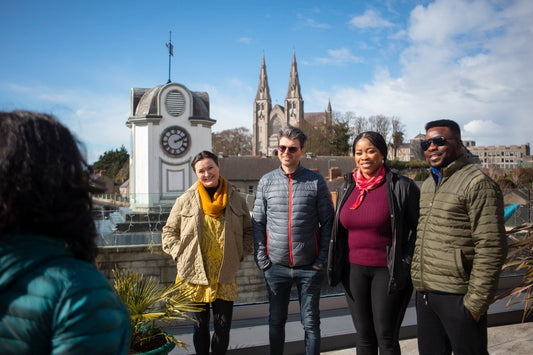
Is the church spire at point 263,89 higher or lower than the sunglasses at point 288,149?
higher

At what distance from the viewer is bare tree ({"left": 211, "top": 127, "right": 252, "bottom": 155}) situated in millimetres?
60844

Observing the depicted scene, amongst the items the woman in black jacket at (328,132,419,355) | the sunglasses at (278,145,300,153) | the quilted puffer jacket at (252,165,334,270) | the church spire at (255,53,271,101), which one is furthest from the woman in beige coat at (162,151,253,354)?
the church spire at (255,53,271,101)

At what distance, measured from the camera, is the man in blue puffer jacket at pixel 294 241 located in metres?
3.12

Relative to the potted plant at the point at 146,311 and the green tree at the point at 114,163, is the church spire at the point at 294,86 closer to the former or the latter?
the green tree at the point at 114,163

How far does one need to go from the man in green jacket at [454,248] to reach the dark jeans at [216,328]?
1428 millimetres

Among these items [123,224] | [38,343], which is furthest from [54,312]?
[123,224]

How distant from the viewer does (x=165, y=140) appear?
11.4 m

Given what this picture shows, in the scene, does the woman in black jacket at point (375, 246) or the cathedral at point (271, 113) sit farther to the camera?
the cathedral at point (271, 113)

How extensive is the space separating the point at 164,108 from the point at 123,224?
3352 mm

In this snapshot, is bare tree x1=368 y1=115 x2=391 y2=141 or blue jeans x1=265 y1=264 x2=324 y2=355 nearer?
blue jeans x1=265 y1=264 x2=324 y2=355

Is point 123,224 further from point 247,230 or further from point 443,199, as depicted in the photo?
point 443,199

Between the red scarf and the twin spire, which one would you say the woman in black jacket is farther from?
the twin spire

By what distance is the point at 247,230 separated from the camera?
348 cm

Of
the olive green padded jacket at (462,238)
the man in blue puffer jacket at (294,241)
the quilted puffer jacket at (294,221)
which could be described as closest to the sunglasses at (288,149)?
the man in blue puffer jacket at (294,241)
